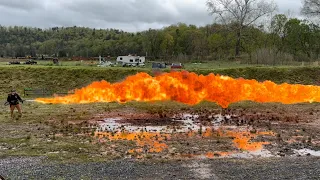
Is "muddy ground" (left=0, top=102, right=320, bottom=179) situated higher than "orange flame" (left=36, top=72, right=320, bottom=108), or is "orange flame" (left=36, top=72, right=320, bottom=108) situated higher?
"orange flame" (left=36, top=72, right=320, bottom=108)

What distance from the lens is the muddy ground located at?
19500mm

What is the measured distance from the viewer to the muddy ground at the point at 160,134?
19500mm

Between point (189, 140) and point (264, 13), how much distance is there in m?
63.5

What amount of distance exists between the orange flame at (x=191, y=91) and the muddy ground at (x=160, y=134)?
9.43 feet

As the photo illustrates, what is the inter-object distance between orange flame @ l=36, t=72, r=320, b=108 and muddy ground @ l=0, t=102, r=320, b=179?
287cm

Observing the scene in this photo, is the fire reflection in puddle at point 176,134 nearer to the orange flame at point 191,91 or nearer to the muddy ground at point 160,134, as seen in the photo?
the muddy ground at point 160,134

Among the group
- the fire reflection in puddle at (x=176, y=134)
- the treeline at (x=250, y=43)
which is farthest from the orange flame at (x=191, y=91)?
the treeline at (x=250, y=43)

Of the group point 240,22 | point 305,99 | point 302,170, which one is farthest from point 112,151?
point 240,22

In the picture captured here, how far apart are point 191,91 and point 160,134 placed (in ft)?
51.1

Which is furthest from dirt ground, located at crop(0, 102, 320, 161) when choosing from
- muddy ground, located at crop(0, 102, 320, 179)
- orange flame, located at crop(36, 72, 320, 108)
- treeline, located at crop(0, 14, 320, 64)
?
treeline, located at crop(0, 14, 320, 64)

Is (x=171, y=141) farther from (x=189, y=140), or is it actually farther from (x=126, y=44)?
(x=126, y=44)

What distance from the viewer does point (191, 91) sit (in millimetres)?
39281

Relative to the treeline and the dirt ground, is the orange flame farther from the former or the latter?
the treeline

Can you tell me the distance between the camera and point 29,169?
16859 millimetres
